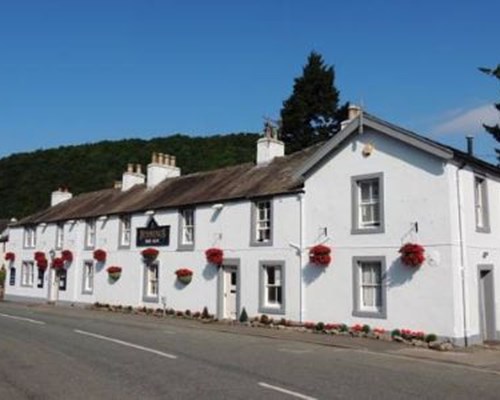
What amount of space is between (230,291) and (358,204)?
280 inches

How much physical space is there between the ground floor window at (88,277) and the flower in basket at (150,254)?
5709 mm

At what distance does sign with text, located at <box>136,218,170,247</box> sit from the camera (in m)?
27.7

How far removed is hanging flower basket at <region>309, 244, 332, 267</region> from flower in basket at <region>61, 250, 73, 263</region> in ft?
59.6

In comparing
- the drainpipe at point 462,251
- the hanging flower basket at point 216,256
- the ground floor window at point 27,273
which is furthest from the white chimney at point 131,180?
the drainpipe at point 462,251

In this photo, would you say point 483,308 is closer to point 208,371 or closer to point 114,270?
point 208,371

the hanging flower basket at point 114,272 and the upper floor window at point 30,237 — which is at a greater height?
the upper floor window at point 30,237

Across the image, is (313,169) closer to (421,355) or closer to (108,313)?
(421,355)

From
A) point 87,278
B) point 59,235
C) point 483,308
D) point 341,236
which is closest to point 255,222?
point 341,236

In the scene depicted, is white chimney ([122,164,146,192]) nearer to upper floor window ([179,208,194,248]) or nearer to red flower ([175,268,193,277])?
upper floor window ([179,208,194,248])

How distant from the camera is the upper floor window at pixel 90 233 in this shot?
33119mm

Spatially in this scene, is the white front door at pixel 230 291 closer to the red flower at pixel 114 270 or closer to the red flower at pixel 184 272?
the red flower at pixel 184 272

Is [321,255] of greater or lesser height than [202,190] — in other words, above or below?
below

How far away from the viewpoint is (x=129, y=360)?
12.6m

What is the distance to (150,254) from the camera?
1099 inches
